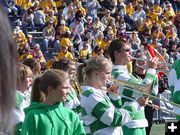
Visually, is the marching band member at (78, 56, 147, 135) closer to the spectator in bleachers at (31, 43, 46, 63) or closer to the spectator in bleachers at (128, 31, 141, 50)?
the spectator in bleachers at (31, 43, 46, 63)

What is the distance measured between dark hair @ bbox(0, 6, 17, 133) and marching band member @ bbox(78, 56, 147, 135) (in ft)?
13.9

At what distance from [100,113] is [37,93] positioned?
Answer: 2.90ft

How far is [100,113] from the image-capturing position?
17.6ft

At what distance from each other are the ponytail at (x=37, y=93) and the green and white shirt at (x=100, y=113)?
32.2 inches

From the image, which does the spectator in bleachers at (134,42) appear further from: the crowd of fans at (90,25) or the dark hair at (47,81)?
the dark hair at (47,81)

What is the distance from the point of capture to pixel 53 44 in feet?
68.0

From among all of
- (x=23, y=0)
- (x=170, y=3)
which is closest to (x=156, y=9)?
(x=170, y=3)

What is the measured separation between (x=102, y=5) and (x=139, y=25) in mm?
1652

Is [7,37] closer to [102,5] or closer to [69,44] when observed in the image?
[69,44]

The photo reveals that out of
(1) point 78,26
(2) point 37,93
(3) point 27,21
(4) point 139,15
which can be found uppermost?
(2) point 37,93

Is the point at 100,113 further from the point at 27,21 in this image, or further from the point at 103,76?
the point at 27,21

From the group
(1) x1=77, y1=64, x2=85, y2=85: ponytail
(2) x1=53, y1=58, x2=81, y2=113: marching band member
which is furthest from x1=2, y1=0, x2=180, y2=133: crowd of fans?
(1) x1=77, y1=64, x2=85, y2=85: ponytail

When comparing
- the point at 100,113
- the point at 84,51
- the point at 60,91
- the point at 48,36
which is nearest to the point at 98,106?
the point at 100,113

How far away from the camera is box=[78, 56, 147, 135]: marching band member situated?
538 cm
